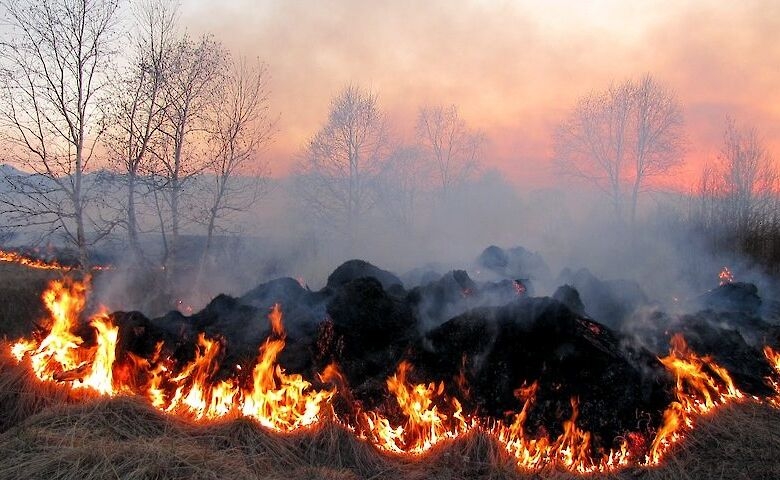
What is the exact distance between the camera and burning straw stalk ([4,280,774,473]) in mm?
4855

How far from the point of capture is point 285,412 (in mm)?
5434

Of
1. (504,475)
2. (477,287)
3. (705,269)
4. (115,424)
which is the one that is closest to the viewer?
(504,475)

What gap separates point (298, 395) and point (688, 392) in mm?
4265

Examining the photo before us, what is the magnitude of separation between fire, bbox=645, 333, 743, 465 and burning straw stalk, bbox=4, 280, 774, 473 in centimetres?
1

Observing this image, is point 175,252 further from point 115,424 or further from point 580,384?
point 580,384

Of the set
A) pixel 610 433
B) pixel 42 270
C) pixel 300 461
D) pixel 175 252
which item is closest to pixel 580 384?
pixel 610 433

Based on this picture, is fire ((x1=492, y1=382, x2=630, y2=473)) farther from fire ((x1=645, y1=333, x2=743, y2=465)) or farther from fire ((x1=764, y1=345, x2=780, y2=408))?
fire ((x1=764, y1=345, x2=780, y2=408))

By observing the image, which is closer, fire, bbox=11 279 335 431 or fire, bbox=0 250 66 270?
fire, bbox=11 279 335 431

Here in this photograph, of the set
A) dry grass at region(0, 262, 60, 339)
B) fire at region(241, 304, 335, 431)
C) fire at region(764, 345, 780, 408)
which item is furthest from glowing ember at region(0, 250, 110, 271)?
fire at region(764, 345, 780, 408)

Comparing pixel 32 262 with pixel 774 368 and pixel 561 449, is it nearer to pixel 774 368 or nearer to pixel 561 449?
pixel 561 449

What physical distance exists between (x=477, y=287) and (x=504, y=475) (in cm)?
468

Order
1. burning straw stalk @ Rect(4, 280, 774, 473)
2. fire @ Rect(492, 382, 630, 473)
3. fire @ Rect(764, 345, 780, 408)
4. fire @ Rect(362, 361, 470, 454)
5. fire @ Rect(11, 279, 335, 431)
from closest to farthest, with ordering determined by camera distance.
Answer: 1. fire @ Rect(492, 382, 630, 473)
2. burning straw stalk @ Rect(4, 280, 774, 473)
3. fire @ Rect(362, 361, 470, 454)
4. fire @ Rect(11, 279, 335, 431)
5. fire @ Rect(764, 345, 780, 408)

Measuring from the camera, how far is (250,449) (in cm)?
461

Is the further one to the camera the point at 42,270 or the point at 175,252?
the point at 175,252
